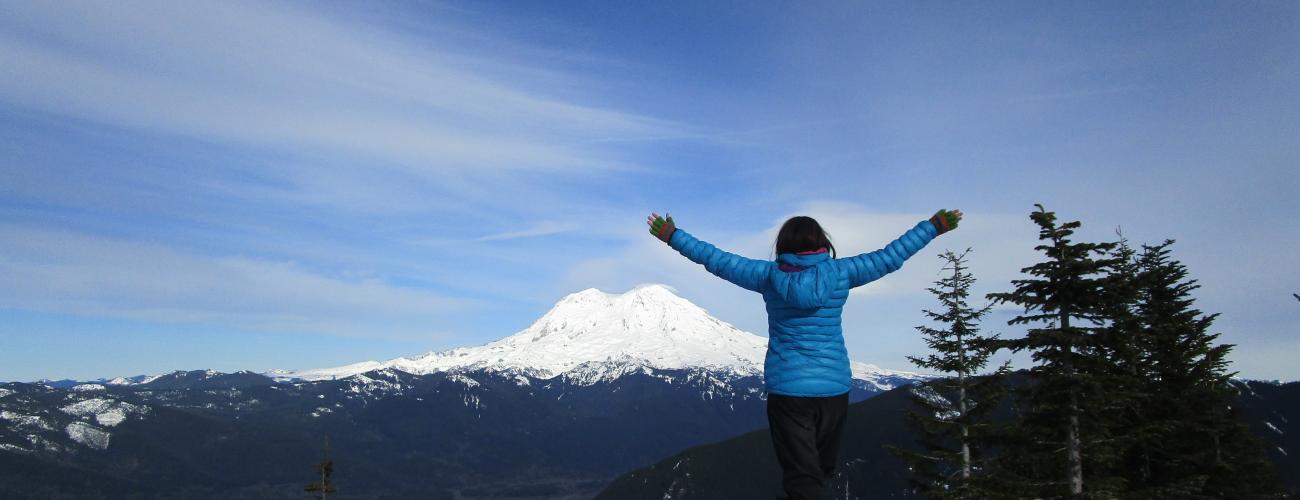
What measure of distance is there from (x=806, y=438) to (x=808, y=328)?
932 mm

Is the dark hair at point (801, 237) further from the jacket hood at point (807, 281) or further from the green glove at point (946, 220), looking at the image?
the green glove at point (946, 220)

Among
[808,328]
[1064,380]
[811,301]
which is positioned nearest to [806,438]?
[808,328]

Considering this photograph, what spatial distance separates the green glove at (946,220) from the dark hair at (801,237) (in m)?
1.00

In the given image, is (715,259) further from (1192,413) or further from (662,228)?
(1192,413)

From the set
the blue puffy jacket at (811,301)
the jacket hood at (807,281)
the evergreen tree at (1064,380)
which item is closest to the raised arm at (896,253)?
the blue puffy jacket at (811,301)

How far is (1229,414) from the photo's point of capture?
74.4 ft

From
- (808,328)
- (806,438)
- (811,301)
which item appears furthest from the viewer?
(808,328)

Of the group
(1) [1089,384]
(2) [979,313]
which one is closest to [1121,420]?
(1) [1089,384]

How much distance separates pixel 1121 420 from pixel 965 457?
605 cm

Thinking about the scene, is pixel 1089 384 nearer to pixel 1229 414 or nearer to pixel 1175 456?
pixel 1175 456

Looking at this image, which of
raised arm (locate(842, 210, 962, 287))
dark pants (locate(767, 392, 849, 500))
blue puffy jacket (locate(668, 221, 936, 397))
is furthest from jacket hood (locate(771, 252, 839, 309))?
dark pants (locate(767, 392, 849, 500))

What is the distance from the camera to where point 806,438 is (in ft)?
20.4

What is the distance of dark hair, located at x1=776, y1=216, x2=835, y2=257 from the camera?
20.7ft

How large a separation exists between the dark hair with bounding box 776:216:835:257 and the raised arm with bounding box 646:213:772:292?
23 centimetres
